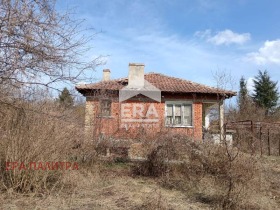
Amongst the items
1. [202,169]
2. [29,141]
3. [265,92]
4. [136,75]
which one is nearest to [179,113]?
[136,75]

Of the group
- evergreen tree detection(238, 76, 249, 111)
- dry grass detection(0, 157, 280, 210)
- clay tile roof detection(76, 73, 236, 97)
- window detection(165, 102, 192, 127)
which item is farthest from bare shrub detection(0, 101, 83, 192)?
evergreen tree detection(238, 76, 249, 111)

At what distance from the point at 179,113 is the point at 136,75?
12.7 feet

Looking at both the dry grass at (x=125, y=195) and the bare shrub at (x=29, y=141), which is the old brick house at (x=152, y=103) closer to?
the dry grass at (x=125, y=195)

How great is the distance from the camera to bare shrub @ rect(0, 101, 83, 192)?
6047 millimetres

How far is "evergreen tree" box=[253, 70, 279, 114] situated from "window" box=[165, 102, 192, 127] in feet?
67.6

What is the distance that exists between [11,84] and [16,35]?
918 mm

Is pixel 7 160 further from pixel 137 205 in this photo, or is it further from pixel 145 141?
pixel 145 141

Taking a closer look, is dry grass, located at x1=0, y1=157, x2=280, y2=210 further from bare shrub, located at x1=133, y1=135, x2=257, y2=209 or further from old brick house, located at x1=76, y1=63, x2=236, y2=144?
old brick house, located at x1=76, y1=63, x2=236, y2=144

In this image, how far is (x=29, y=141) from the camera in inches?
241

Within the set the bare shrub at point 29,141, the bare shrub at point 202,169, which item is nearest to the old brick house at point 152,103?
the bare shrub at point 202,169

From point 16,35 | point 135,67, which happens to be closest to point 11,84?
point 16,35

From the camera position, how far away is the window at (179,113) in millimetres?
19672

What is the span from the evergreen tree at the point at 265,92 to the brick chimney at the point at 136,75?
22.6 meters

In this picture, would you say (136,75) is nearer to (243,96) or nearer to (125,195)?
(125,195)
